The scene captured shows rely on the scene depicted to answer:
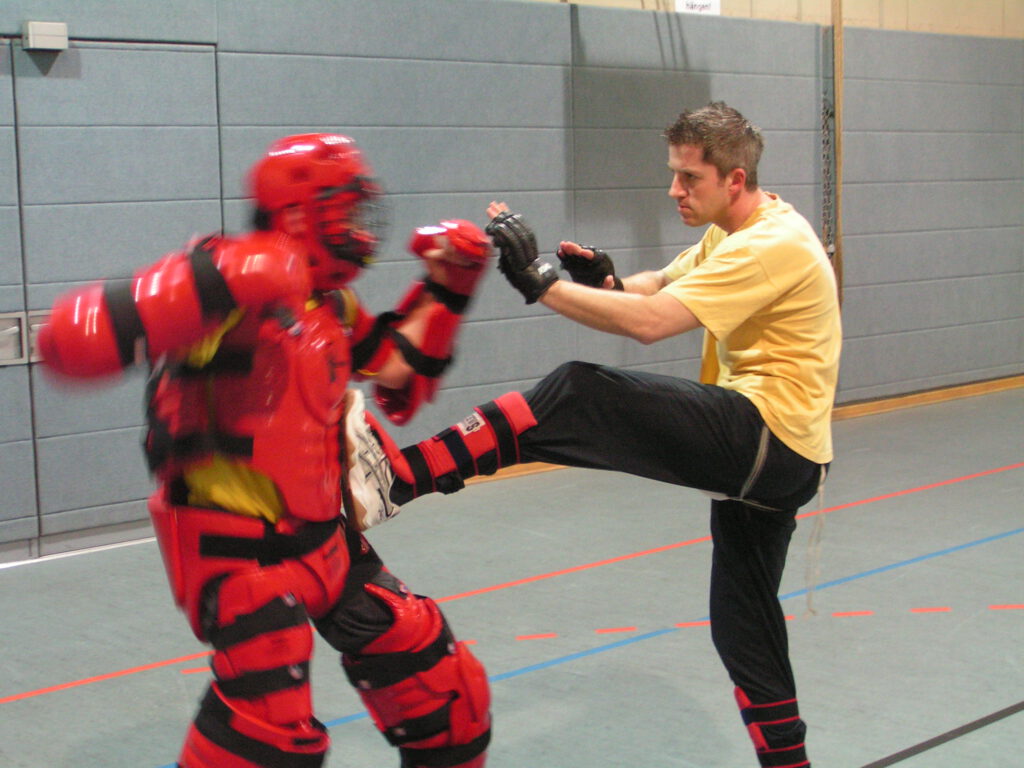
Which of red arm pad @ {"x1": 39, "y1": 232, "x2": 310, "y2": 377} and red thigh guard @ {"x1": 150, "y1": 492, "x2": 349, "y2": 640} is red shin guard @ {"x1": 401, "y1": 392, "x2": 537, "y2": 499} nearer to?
red thigh guard @ {"x1": 150, "y1": 492, "x2": 349, "y2": 640}

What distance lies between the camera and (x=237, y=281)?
2.02m

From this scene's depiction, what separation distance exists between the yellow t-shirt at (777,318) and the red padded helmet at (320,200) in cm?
84

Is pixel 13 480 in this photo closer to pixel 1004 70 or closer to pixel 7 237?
pixel 7 237

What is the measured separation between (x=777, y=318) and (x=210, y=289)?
58.4 inches

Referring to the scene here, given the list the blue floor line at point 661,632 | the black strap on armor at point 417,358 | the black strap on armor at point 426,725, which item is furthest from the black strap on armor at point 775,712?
the black strap on armor at point 417,358

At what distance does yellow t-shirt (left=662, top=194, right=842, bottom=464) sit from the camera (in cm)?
285

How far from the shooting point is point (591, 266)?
3334 mm

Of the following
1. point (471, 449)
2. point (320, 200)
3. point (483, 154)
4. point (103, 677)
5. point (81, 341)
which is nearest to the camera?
point (81, 341)

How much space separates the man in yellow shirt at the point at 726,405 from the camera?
2.76 metres

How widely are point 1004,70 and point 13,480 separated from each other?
8.33 metres

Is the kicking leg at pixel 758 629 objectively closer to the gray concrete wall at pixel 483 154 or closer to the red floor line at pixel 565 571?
the red floor line at pixel 565 571

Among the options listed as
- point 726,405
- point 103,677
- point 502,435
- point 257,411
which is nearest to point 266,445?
point 257,411

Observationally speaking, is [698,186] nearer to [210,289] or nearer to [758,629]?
[758,629]

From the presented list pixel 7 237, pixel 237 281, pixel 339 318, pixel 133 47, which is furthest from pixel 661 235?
pixel 237 281
